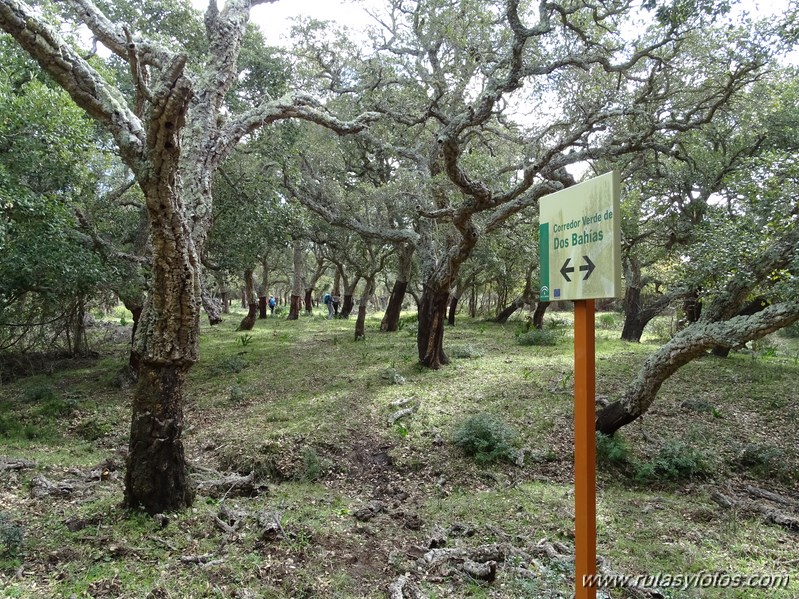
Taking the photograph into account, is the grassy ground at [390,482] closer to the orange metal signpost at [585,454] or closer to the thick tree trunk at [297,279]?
the orange metal signpost at [585,454]

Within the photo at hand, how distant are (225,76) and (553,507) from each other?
18.1ft

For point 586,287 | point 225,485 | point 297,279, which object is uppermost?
point 297,279

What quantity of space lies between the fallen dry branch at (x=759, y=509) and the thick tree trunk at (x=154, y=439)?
18.0 ft

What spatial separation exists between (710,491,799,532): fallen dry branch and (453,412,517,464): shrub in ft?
7.31

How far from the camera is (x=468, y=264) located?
18375 mm

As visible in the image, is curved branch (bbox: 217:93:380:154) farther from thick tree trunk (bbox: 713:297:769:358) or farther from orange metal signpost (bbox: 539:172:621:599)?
thick tree trunk (bbox: 713:297:769:358)

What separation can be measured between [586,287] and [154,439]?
11.9 ft

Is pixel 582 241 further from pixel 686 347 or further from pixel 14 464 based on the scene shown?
pixel 14 464

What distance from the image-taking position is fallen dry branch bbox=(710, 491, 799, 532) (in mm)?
4605

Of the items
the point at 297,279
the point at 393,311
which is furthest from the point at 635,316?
the point at 297,279

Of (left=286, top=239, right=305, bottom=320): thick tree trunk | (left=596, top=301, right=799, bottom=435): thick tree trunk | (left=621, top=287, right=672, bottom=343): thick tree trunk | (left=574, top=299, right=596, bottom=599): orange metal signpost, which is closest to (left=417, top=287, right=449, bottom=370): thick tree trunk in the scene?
(left=596, top=301, right=799, bottom=435): thick tree trunk

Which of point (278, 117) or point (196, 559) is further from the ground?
point (278, 117)

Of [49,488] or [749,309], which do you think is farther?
[749,309]

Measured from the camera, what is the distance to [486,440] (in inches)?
251
